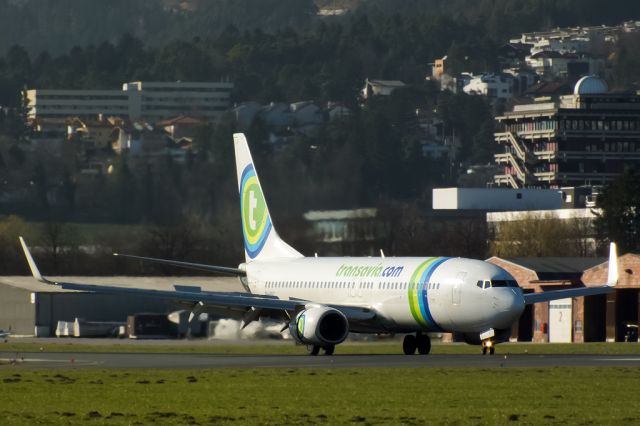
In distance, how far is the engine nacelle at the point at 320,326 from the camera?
67812mm

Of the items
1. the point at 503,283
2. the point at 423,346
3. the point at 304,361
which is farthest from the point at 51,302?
the point at 304,361

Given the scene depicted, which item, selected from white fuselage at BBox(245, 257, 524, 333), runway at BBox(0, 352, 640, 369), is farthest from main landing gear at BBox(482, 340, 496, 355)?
runway at BBox(0, 352, 640, 369)

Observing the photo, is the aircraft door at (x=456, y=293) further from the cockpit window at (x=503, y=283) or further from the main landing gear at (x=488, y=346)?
the main landing gear at (x=488, y=346)

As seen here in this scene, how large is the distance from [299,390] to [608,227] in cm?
11295

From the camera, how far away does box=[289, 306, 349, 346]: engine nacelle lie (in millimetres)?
67812

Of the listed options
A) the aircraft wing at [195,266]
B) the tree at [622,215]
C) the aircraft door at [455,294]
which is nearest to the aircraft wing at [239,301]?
the aircraft wing at [195,266]

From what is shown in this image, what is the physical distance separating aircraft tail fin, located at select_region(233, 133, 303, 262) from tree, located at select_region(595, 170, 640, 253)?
75.9 meters

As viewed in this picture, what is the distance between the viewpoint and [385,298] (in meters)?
69.9

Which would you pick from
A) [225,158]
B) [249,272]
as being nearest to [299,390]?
[249,272]

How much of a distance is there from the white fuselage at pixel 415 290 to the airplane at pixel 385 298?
35 millimetres

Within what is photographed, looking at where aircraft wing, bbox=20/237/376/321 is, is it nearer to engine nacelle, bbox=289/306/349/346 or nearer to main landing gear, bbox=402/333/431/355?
engine nacelle, bbox=289/306/349/346

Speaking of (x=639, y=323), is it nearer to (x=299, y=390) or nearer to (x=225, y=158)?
(x=299, y=390)

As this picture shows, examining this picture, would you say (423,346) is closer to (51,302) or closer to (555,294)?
(555,294)

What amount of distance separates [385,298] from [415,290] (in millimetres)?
2005
